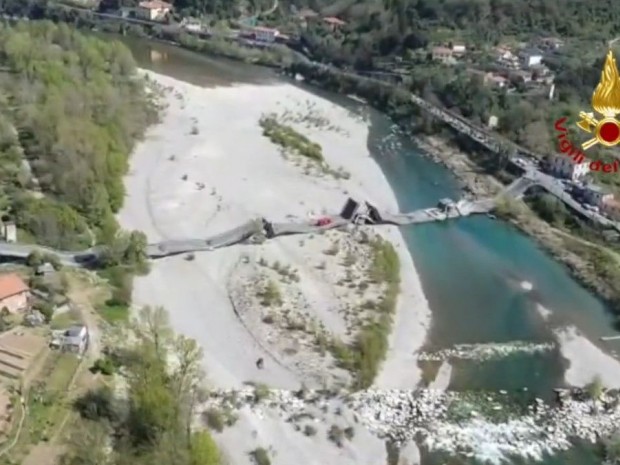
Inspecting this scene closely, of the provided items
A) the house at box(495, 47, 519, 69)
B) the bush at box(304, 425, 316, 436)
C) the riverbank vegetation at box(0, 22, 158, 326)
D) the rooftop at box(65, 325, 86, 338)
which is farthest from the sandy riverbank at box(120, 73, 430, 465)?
the house at box(495, 47, 519, 69)

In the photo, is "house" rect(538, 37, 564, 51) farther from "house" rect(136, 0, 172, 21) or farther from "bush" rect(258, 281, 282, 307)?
"bush" rect(258, 281, 282, 307)

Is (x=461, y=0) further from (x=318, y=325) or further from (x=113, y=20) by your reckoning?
(x=318, y=325)

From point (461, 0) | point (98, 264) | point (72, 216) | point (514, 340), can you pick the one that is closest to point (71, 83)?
point (72, 216)

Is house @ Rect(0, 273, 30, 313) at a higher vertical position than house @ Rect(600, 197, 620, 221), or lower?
lower

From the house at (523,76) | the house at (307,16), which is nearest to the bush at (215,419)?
the house at (523,76)

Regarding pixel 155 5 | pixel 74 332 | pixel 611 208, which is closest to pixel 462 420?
pixel 74 332

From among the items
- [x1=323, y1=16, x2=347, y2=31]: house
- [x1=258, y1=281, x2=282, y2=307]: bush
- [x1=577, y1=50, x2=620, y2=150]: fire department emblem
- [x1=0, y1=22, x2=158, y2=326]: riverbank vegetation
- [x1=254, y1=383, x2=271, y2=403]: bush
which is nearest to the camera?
[x1=577, y1=50, x2=620, y2=150]: fire department emblem
